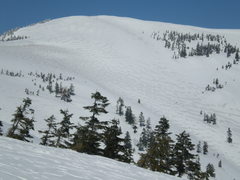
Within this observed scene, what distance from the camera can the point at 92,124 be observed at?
2236 cm

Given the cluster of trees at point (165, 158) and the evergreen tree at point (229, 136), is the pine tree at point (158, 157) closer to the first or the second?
the cluster of trees at point (165, 158)

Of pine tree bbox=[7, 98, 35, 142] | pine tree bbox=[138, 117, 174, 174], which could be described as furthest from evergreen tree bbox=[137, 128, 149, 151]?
pine tree bbox=[138, 117, 174, 174]

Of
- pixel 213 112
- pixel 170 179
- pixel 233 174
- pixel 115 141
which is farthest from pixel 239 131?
pixel 170 179

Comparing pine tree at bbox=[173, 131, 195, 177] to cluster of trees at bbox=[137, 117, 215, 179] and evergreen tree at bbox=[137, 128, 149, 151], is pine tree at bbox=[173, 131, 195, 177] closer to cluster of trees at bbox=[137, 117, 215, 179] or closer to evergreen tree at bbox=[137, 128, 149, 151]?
cluster of trees at bbox=[137, 117, 215, 179]

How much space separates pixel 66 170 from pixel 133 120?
119 metres

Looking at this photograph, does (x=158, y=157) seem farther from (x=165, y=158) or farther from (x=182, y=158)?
(x=182, y=158)

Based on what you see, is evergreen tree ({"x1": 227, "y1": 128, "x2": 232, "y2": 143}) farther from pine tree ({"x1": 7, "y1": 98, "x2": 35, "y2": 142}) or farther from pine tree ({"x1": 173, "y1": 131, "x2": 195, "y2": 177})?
pine tree ({"x1": 7, "y1": 98, "x2": 35, "y2": 142})

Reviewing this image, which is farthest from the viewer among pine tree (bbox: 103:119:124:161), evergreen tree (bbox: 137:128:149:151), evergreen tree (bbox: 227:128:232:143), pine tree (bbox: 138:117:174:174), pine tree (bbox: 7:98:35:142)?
evergreen tree (bbox: 227:128:232:143)

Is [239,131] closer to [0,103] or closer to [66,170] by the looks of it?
[0,103]

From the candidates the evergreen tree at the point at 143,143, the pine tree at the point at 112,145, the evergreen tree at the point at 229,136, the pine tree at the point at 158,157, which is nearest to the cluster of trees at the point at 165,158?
the pine tree at the point at 158,157

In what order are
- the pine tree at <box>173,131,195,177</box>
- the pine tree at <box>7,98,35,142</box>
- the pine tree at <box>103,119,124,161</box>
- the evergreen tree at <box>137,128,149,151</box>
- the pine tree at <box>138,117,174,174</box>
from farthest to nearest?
the evergreen tree at <box>137,128,149,151</box> < the pine tree at <box>7,98,35,142</box> < the pine tree at <box>103,119,124,161</box> < the pine tree at <box>173,131,195,177</box> < the pine tree at <box>138,117,174,174</box>

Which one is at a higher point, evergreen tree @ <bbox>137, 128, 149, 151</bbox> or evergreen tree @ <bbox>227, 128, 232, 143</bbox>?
evergreen tree @ <bbox>227, 128, 232, 143</bbox>

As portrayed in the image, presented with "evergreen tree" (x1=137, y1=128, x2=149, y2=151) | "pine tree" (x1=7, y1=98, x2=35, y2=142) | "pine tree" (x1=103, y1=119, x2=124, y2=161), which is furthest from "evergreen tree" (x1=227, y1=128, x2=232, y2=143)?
"pine tree" (x1=7, y1=98, x2=35, y2=142)

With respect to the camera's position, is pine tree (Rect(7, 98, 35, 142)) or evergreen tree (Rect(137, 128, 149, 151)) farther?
evergreen tree (Rect(137, 128, 149, 151))
